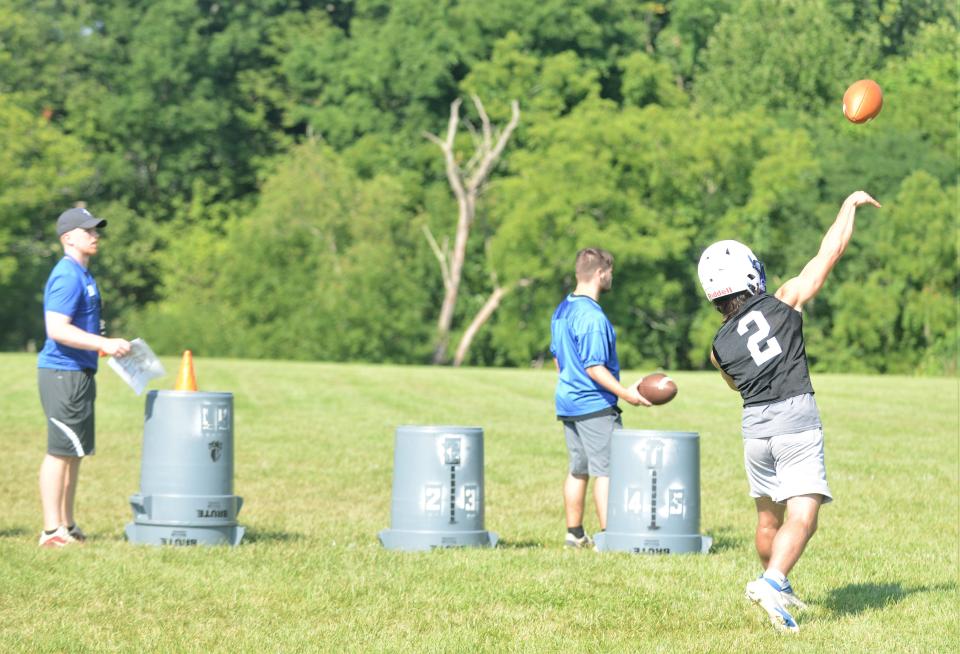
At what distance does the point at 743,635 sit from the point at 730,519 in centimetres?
541

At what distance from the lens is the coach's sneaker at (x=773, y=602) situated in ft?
24.7

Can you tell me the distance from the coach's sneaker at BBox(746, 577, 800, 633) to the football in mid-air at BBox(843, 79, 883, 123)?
3415mm

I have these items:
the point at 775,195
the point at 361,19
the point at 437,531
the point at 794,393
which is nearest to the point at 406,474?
the point at 437,531

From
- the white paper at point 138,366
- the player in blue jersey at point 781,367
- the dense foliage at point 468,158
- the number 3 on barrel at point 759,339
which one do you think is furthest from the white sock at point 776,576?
the dense foliage at point 468,158

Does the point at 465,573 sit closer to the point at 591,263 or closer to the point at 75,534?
the point at 591,263

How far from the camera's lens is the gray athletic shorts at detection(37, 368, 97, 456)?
10297mm

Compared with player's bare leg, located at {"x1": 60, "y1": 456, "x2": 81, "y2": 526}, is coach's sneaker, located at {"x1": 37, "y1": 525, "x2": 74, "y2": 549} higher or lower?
lower

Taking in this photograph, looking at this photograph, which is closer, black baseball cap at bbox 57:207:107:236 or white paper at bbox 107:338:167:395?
white paper at bbox 107:338:167:395

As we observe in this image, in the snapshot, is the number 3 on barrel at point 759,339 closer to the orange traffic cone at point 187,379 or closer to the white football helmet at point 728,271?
the white football helmet at point 728,271

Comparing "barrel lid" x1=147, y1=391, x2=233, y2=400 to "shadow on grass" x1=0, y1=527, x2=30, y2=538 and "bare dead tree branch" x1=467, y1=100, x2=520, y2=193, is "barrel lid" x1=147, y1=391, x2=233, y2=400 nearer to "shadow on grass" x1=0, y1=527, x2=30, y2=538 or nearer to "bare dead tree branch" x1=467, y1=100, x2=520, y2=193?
"shadow on grass" x1=0, y1=527, x2=30, y2=538

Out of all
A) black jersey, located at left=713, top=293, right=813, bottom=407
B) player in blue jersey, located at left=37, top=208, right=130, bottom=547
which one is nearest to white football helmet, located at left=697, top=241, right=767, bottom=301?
black jersey, located at left=713, top=293, right=813, bottom=407

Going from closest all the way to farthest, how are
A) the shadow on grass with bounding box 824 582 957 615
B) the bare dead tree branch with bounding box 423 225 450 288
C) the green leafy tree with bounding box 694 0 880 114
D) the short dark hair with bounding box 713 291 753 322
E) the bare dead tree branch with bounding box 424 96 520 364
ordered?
1. the short dark hair with bounding box 713 291 753 322
2. the shadow on grass with bounding box 824 582 957 615
3. the green leafy tree with bounding box 694 0 880 114
4. the bare dead tree branch with bounding box 424 96 520 364
5. the bare dead tree branch with bounding box 423 225 450 288

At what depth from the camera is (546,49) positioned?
2309 inches

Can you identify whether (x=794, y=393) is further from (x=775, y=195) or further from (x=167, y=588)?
(x=775, y=195)
